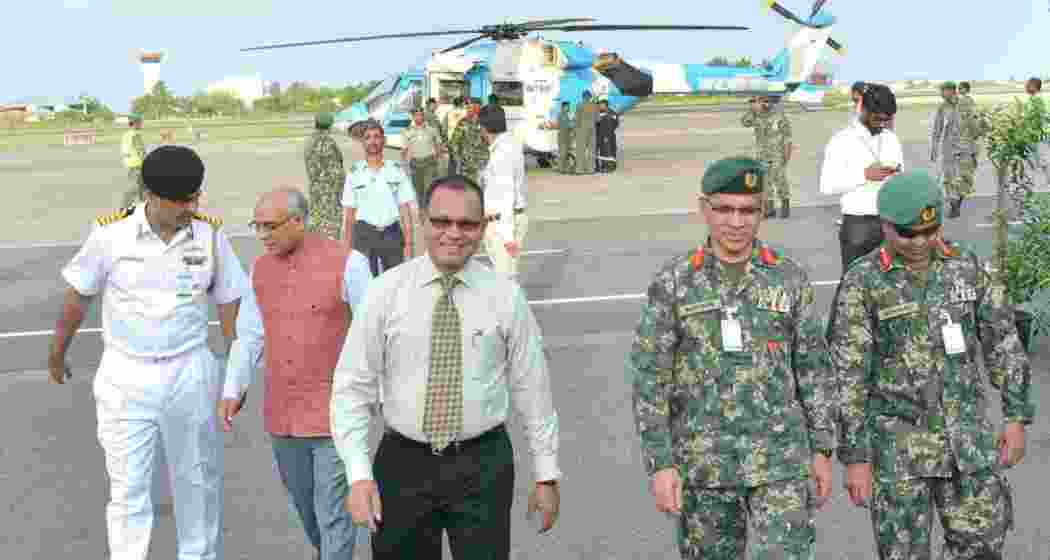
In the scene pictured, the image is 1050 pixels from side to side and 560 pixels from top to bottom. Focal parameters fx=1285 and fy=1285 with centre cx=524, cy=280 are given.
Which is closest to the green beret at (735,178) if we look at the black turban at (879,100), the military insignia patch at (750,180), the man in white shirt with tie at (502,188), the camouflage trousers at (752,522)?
the military insignia patch at (750,180)

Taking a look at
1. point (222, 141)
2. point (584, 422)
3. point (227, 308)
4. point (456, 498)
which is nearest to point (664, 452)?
point (456, 498)

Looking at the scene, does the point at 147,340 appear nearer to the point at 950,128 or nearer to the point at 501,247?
the point at 501,247

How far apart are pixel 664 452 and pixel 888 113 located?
460 cm

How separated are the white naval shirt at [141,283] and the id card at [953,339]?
296 cm

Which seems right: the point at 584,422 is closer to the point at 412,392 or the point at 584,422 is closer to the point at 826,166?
the point at 826,166

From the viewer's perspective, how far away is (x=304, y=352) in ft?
17.1

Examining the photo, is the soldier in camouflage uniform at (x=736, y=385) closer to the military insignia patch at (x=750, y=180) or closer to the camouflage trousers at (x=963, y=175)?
the military insignia patch at (x=750, y=180)

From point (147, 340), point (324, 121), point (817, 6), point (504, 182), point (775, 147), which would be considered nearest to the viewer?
point (147, 340)

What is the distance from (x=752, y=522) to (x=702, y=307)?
0.71 m

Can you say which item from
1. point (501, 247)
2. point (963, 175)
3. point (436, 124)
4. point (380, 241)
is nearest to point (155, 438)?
point (380, 241)

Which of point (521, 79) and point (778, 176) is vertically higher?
point (521, 79)

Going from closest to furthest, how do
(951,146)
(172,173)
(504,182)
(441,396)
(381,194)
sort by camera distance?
1. (441,396)
2. (172,173)
3. (504,182)
4. (381,194)
5. (951,146)

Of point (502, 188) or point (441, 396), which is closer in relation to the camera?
point (441, 396)

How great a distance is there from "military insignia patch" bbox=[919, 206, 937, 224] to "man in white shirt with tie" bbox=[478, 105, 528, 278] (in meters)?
6.45
